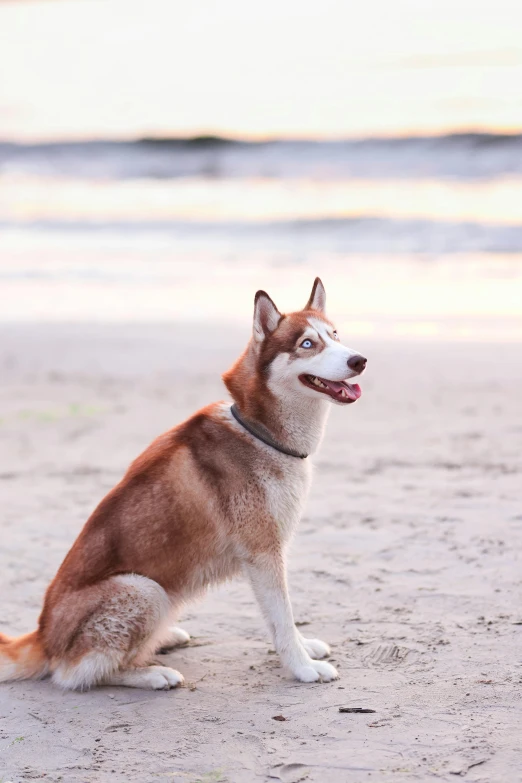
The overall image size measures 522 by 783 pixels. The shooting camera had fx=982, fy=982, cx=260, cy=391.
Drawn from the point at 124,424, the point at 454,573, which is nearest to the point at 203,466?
the point at 454,573

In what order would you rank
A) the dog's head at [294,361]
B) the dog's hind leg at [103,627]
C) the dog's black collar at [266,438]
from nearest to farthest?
the dog's hind leg at [103,627]
the dog's head at [294,361]
the dog's black collar at [266,438]

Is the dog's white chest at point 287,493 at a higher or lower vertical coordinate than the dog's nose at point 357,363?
lower

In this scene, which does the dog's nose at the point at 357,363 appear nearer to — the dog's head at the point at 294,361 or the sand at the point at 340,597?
the dog's head at the point at 294,361

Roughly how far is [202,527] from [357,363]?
86 centimetres

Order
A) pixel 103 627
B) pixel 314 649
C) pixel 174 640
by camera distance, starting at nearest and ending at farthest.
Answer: pixel 103 627 → pixel 314 649 → pixel 174 640

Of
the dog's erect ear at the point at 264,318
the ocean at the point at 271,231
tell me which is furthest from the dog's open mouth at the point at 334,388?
the ocean at the point at 271,231

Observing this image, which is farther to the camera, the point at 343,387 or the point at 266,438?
the point at 266,438

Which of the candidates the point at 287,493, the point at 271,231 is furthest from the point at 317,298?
the point at 271,231

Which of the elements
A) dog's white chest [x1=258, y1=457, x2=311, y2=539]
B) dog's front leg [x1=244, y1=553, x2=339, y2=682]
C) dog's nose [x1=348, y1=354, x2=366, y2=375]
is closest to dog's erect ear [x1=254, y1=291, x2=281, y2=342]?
dog's nose [x1=348, y1=354, x2=366, y2=375]

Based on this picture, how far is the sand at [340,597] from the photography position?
315 cm

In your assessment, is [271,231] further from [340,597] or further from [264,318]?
[264,318]

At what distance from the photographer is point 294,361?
3820 mm

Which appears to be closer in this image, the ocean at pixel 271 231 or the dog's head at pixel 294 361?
the dog's head at pixel 294 361

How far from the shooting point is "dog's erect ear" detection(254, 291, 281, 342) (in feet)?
12.8
